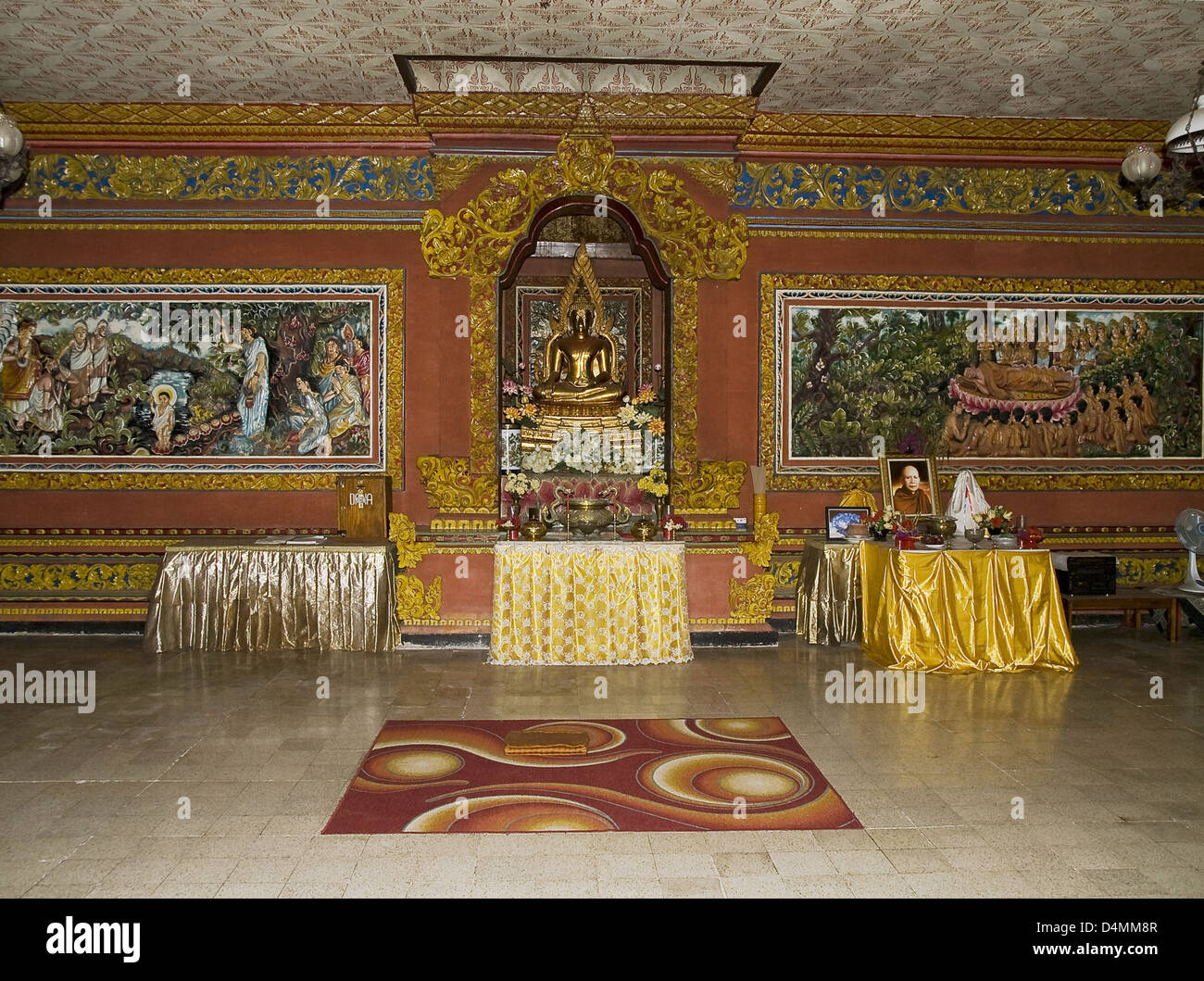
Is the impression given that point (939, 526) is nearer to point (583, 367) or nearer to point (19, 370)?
point (583, 367)

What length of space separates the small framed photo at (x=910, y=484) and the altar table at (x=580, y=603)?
2.22 m

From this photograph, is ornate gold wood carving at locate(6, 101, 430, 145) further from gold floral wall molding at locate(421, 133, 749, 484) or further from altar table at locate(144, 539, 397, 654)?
altar table at locate(144, 539, 397, 654)

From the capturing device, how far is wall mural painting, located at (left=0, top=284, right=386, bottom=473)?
26.3 ft

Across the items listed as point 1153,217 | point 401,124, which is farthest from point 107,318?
point 1153,217

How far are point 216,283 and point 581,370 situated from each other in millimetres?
3354

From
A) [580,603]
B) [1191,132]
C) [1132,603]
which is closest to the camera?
[1191,132]

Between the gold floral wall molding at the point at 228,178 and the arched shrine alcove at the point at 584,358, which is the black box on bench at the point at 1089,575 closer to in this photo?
the arched shrine alcove at the point at 584,358

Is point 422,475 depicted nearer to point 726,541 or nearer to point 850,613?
point 726,541

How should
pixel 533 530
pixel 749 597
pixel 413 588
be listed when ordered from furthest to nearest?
pixel 749 597
pixel 413 588
pixel 533 530

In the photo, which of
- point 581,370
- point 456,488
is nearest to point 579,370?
point 581,370

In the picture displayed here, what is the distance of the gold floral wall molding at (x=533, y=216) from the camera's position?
7.57 metres

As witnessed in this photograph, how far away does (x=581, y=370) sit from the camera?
27.5 feet

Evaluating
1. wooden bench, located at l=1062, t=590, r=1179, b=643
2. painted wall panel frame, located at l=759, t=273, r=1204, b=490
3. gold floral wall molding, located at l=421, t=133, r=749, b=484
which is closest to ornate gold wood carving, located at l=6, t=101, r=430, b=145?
gold floral wall molding, located at l=421, t=133, r=749, b=484

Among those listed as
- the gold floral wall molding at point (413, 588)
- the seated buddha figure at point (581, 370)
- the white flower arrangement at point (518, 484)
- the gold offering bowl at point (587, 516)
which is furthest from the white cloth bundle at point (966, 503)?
the gold floral wall molding at point (413, 588)
